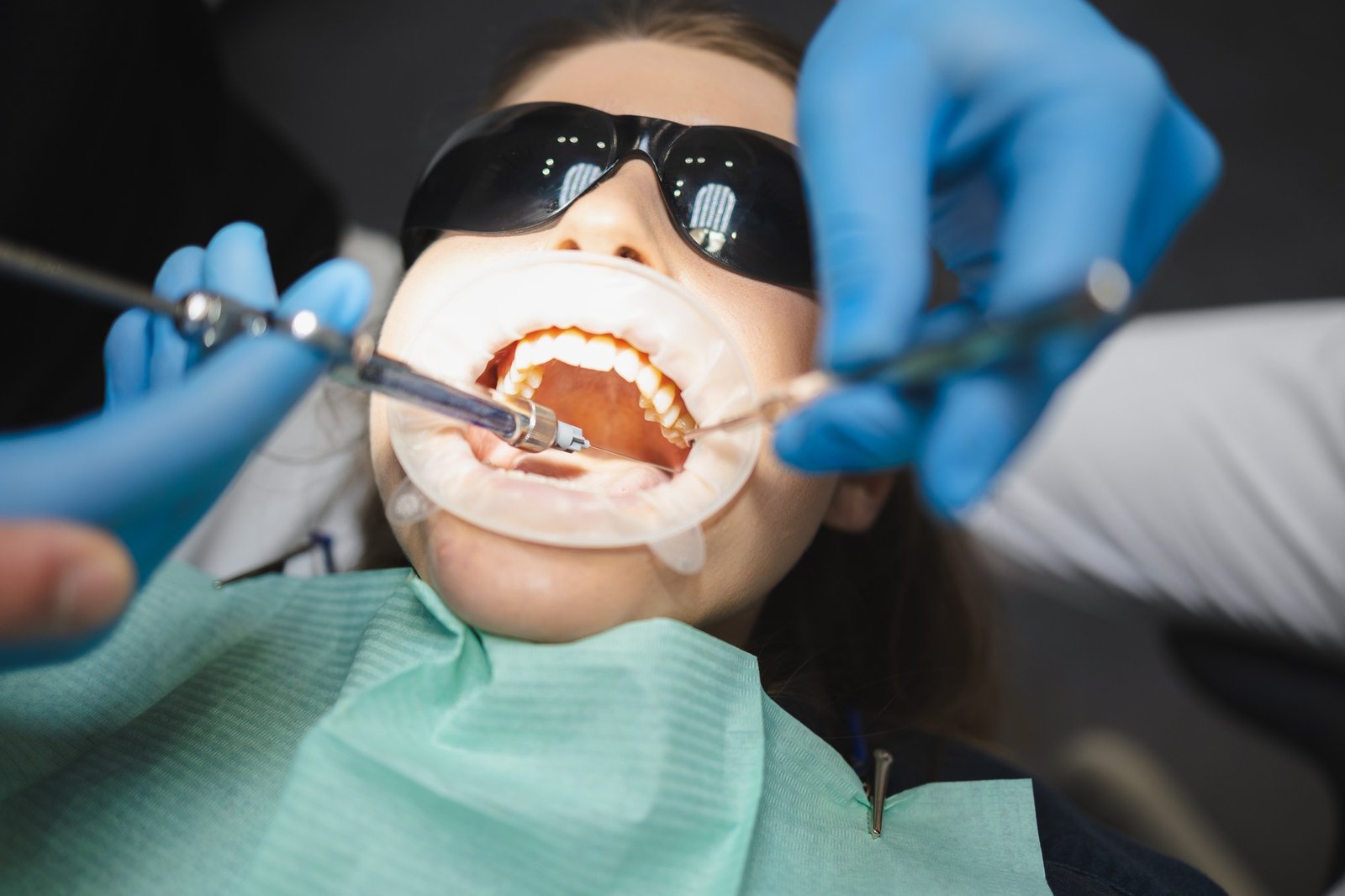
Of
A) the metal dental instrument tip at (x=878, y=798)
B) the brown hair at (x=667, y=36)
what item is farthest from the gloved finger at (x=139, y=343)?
the metal dental instrument tip at (x=878, y=798)

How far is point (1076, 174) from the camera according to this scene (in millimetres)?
649

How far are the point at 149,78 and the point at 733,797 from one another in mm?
1212

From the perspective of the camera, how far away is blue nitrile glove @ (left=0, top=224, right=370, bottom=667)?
0.54 metres

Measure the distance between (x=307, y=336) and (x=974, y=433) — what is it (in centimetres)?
44

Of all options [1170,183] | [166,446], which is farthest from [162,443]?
[1170,183]

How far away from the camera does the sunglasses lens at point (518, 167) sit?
88 centimetres

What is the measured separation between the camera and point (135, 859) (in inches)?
30.2

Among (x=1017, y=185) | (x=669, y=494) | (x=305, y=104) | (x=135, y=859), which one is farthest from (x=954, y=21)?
(x=305, y=104)

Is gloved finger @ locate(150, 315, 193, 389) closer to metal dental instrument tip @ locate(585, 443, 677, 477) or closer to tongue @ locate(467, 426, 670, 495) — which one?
tongue @ locate(467, 426, 670, 495)

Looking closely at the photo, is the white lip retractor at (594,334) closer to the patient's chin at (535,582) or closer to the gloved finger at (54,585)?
the patient's chin at (535,582)

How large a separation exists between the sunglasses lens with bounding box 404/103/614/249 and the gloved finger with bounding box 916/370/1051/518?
0.43 metres

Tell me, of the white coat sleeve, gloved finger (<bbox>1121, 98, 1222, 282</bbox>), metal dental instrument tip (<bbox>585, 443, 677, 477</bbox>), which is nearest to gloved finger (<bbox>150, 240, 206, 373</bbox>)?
metal dental instrument tip (<bbox>585, 443, 677, 477</bbox>)

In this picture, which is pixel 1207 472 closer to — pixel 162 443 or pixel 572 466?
pixel 572 466

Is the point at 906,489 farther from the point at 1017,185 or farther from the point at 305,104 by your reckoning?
the point at 305,104
